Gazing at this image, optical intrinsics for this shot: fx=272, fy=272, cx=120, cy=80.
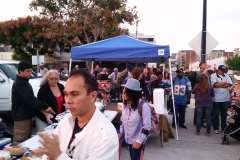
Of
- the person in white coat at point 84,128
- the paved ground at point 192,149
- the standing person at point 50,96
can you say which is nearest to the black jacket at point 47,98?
the standing person at point 50,96

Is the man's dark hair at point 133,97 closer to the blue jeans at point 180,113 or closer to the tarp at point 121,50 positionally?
the tarp at point 121,50

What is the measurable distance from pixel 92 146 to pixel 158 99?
5166 mm

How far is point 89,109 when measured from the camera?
1668 mm

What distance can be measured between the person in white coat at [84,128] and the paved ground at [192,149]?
4272mm

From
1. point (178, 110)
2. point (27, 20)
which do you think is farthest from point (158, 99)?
point (27, 20)

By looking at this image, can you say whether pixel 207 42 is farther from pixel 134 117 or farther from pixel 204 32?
pixel 134 117

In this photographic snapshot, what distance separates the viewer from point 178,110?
855 centimetres

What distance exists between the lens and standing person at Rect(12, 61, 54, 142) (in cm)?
448

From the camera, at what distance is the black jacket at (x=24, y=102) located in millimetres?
4473

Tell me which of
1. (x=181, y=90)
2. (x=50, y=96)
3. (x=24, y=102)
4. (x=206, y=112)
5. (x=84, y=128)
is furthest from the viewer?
(x=181, y=90)

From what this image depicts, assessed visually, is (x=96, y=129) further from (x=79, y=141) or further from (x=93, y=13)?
(x=93, y=13)

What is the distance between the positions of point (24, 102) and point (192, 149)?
411 cm

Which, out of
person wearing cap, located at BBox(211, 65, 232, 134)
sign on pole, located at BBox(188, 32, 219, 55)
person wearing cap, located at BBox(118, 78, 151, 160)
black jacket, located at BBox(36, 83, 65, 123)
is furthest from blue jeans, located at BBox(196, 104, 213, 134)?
black jacket, located at BBox(36, 83, 65, 123)

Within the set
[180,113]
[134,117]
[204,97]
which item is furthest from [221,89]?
[134,117]
